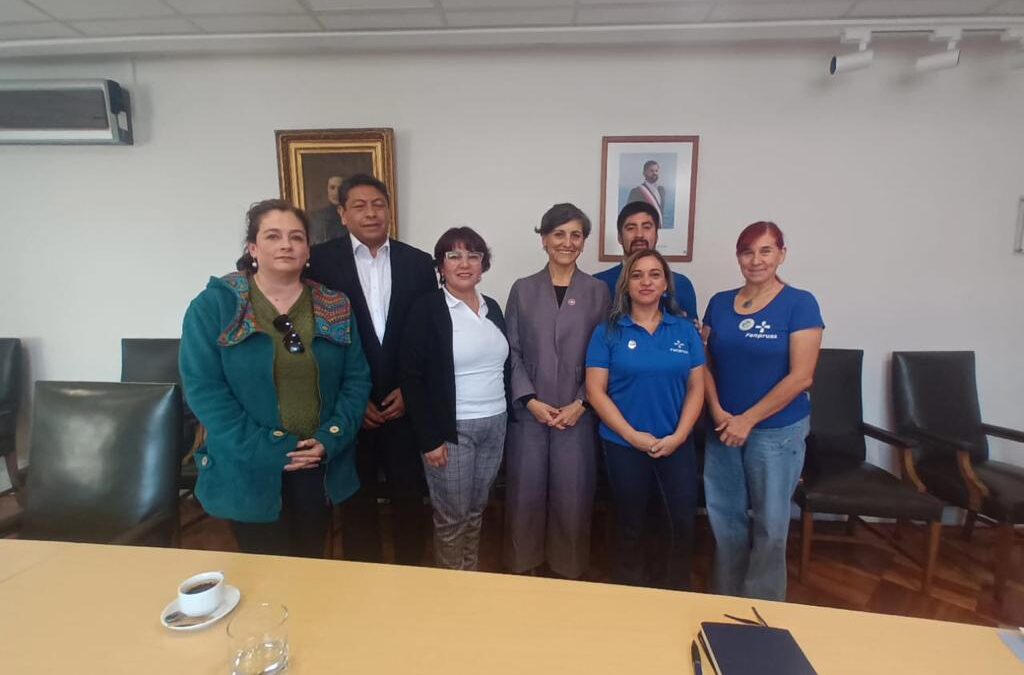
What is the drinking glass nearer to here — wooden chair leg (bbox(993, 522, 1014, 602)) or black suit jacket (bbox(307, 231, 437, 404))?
black suit jacket (bbox(307, 231, 437, 404))

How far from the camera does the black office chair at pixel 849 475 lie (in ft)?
6.49

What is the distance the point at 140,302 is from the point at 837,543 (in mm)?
4306

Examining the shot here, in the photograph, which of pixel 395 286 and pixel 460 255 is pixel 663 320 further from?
pixel 395 286

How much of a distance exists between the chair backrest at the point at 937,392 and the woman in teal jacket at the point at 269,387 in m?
2.80

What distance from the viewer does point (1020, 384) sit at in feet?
8.48

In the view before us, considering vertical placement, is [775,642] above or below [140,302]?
below

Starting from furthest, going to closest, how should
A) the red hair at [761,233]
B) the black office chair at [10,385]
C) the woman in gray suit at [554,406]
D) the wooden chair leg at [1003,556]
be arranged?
the black office chair at [10,385]
the wooden chair leg at [1003,556]
the woman in gray suit at [554,406]
the red hair at [761,233]

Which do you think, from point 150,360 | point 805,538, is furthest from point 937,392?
point 150,360

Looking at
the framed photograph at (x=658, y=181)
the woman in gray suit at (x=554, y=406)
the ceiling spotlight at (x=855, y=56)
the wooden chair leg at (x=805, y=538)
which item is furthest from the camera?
the framed photograph at (x=658, y=181)

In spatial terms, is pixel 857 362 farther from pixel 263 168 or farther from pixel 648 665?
pixel 263 168

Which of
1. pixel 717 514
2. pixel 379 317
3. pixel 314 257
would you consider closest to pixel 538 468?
pixel 717 514

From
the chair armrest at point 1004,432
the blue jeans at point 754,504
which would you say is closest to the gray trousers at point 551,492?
the blue jeans at point 754,504

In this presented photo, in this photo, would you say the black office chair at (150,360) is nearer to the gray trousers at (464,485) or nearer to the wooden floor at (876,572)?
the wooden floor at (876,572)

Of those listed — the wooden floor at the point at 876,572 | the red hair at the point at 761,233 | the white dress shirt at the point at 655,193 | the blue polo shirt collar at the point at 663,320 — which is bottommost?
the wooden floor at the point at 876,572
